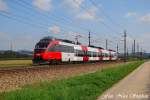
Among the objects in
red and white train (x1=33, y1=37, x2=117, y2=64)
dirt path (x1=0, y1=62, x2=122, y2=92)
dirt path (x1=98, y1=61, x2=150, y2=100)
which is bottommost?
dirt path (x1=98, y1=61, x2=150, y2=100)

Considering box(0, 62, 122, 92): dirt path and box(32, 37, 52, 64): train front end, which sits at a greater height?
box(32, 37, 52, 64): train front end

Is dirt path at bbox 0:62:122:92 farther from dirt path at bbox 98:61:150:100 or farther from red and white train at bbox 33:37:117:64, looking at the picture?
red and white train at bbox 33:37:117:64

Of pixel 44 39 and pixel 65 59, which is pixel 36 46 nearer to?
pixel 44 39

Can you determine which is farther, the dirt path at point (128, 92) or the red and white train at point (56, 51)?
the red and white train at point (56, 51)

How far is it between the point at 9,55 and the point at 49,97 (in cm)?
9613

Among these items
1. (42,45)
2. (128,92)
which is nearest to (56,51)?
(42,45)

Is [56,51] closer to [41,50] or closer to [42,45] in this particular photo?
[42,45]

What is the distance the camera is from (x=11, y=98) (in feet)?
39.9

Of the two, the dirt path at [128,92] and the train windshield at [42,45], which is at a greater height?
the train windshield at [42,45]

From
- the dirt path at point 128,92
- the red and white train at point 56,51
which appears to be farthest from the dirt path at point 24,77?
the red and white train at point 56,51

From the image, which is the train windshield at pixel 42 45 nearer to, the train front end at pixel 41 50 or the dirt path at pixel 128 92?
the train front end at pixel 41 50

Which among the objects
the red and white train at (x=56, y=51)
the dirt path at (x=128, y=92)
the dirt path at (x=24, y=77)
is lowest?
the dirt path at (x=128, y=92)

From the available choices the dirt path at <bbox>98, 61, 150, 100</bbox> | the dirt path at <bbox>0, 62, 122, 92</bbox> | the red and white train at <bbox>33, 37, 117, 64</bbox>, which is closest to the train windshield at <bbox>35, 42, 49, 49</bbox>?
the red and white train at <bbox>33, 37, 117, 64</bbox>

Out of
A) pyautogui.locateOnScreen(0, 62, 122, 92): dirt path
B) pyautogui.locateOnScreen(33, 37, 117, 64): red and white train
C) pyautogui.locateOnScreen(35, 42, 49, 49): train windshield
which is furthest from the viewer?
pyautogui.locateOnScreen(35, 42, 49, 49): train windshield
